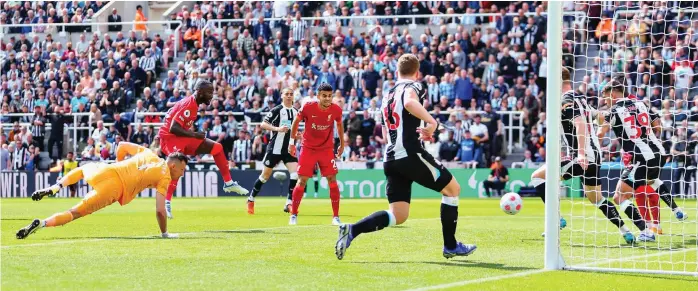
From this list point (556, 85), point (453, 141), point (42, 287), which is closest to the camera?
point (42, 287)

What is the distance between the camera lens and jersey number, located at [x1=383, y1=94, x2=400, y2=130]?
1055cm

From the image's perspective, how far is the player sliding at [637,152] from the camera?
44.6 feet

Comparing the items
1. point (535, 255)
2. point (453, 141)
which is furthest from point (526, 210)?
point (535, 255)

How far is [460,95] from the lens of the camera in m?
31.0

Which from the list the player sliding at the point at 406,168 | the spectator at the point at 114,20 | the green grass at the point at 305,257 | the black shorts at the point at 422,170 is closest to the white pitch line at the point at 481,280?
the green grass at the point at 305,257

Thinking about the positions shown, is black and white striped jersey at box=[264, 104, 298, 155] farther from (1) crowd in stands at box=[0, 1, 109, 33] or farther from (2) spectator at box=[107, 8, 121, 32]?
(1) crowd in stands at box=[0, 1, 109, 33]

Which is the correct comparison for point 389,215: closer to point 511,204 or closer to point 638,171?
point 511,204

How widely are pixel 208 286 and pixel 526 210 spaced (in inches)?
562

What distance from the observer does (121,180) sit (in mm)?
12648

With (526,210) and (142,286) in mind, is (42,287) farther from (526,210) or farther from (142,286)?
(526,210)

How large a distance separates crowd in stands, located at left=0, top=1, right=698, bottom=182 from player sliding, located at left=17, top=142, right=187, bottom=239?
52.5 feet

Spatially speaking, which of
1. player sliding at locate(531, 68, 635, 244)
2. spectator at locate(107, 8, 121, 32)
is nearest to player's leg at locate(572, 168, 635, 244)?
player sliding at locate(531, 68, 635, 244)

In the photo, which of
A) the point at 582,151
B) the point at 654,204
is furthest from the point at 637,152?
the point at 582,151

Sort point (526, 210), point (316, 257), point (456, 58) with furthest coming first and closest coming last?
1. point (456, 58)
2. point (526, 210)
3. point (316, 257)
